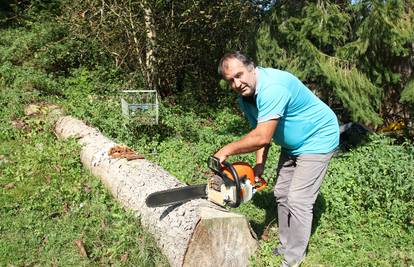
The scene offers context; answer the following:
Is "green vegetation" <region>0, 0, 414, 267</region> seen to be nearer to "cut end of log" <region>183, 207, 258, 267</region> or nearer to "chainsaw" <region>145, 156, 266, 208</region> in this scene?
"cut end of log" <region>183, 207, 258, 267</region>

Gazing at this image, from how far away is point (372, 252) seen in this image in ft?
14.4

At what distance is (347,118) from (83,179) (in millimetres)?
4729

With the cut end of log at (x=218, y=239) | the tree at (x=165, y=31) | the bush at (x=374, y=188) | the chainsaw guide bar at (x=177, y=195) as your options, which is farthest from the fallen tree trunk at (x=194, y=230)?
the tree at (x=165, y=31)

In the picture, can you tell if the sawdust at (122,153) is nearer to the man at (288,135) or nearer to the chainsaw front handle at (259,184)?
the man at (288,135)

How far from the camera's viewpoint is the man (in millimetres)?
3373

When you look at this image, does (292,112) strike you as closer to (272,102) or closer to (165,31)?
(272,102)

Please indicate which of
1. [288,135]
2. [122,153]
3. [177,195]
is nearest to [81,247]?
[177,195]

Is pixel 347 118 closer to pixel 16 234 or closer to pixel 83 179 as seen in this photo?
pixel 83 179

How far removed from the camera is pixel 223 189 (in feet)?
11.6

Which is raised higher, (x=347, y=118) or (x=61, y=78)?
(x=347, y=118)

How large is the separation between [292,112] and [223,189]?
0.85m

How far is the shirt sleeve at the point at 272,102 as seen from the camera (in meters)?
3.33

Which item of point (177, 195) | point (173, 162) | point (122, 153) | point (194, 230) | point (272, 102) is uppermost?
point (272, 102)

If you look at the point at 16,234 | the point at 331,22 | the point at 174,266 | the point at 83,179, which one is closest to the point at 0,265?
the point at 16,234
